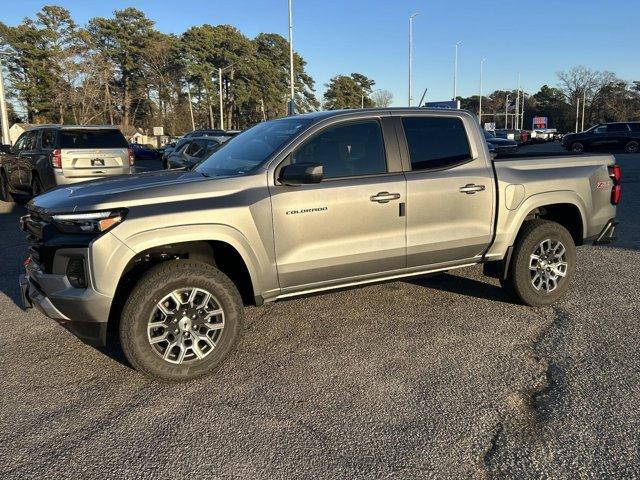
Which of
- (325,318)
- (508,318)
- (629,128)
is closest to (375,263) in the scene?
(325,318)

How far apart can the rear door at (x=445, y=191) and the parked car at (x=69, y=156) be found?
8.10 metres

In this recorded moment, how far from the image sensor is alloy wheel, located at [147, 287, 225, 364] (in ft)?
11.8

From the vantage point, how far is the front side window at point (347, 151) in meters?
4.15

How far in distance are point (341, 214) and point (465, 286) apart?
2303 mm

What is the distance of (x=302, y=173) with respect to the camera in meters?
3.76

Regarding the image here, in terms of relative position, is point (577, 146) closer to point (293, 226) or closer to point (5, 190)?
point (5, 190)

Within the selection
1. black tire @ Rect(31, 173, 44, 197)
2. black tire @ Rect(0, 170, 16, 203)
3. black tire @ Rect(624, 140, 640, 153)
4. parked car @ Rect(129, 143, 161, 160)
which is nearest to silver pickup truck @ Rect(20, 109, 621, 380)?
black tire @ Rect(31, 173, 44, 197)

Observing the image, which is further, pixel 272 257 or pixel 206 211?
pixel 272 257

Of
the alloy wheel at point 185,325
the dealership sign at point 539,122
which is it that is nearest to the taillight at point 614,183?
the alloy wheel at point 185,325

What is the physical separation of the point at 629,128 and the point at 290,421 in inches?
1247

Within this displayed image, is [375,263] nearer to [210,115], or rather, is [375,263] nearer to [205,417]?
[205,417]

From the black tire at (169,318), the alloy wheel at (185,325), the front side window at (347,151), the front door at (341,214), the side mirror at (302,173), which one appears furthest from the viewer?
the front side window at (347,151)

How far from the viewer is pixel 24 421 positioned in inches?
126

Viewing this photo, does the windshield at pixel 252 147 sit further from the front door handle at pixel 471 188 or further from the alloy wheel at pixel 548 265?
the alloy wheel at pixel 548 265
